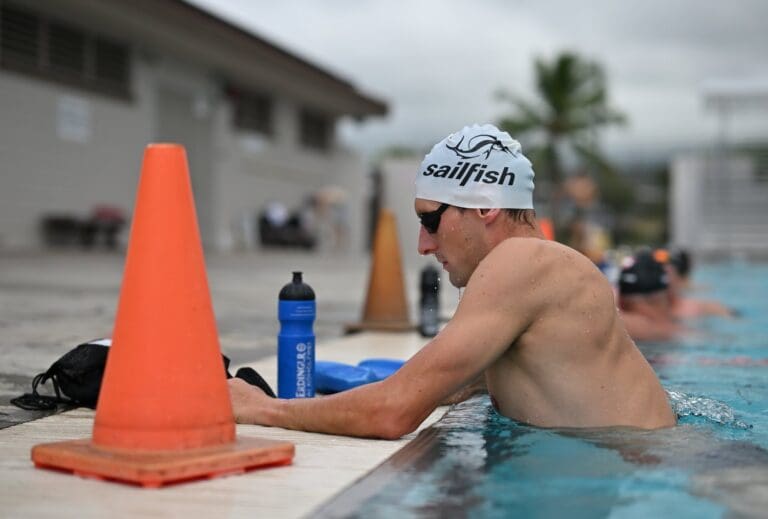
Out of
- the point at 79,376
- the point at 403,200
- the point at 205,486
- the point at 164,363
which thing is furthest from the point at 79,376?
the point at 403,200

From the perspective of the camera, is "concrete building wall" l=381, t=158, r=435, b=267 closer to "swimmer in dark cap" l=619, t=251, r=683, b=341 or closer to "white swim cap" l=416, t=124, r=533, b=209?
"swimmer in dark cap" l=619, t=251, r=683, b=341

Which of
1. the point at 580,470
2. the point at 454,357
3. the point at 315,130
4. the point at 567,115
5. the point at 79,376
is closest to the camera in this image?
the point at 580,470

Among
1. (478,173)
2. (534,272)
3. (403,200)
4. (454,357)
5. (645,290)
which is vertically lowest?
(645,290)

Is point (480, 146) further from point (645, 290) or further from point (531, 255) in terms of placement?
point (645, 290)

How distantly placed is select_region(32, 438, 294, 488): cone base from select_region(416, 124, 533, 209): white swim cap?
1.06 meters

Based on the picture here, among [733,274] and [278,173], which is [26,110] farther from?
[733,274]

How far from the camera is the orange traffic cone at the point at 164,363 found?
2.97m

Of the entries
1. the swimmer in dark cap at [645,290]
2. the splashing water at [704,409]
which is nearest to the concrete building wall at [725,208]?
the swimmer in dark cap at [645,290]

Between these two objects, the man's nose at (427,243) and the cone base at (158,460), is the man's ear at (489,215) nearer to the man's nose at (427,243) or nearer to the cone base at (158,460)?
the man's nose at (427,243)

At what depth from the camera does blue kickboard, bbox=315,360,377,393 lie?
4.87 meters

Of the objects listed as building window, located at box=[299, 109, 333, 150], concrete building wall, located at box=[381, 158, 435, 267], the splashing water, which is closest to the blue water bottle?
the splashing water

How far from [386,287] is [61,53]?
1354 cm

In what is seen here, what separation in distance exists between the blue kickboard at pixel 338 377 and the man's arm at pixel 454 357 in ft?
4.11

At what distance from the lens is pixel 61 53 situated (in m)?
19.8
